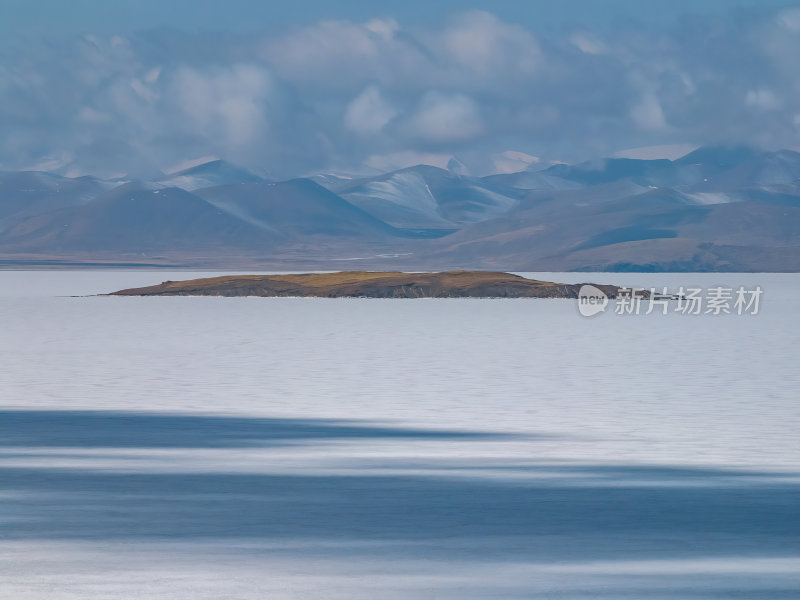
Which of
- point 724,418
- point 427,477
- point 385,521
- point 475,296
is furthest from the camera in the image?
point 475,296

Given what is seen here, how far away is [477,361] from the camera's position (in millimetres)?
35000

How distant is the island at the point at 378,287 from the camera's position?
4254 inches

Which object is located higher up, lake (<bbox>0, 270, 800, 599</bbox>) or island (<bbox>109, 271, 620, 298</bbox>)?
island (<bbox>109, 271, 620, 298</bbox>)

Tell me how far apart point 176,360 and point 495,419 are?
14951 mm

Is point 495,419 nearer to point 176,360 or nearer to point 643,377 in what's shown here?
point 643,377

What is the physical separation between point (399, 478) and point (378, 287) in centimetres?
9344

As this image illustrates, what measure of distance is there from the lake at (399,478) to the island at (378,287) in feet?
239

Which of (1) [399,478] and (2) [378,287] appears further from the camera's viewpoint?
(2) [378,287]

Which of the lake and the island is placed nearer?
the lake

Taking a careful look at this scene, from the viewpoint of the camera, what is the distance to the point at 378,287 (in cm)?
10925

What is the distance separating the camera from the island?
108062mm

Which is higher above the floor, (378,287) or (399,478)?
(378,287)

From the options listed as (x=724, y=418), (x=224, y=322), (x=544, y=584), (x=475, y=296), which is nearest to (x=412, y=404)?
(x=724, y=418)

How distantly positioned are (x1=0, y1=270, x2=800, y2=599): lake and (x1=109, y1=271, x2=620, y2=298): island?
7277 centimetres
